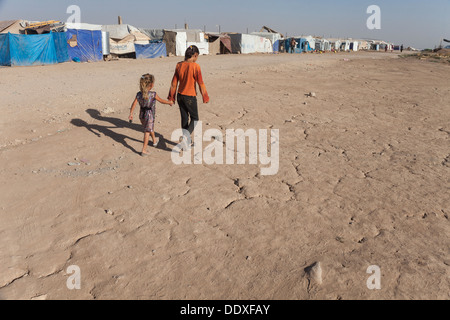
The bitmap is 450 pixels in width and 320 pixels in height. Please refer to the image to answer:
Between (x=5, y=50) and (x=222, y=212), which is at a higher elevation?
(x=5, y=50)

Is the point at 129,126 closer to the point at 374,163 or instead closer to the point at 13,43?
the point at 374,163

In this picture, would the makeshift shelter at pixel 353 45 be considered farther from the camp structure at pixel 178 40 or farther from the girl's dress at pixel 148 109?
the girl's dress at pixel 148 109

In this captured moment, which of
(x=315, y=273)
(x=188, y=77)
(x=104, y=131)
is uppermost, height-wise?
(x=188, y=77)

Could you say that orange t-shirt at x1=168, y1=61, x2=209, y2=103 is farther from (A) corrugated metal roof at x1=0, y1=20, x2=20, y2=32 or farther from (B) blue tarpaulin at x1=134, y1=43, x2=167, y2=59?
(A) corrugated metal roof at x1=0, y1=20, x2=20, y2=32

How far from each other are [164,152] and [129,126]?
3.92 ft

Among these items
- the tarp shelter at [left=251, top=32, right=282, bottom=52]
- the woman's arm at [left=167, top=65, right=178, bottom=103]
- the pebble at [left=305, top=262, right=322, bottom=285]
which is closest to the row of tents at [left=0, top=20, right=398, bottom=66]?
the tarp shelter at [left=251, top=32, right=282, bottom=52]

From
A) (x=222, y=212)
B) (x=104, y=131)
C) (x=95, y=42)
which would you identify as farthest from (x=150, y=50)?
(x=222, y=212)

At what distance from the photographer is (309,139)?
453 cm

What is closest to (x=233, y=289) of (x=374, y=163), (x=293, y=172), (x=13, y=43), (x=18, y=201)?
(x=293, y=172)

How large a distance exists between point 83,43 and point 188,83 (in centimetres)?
1557

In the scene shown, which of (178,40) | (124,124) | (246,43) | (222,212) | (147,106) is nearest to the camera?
(222,212)

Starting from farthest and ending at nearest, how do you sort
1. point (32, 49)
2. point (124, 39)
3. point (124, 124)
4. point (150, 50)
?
point (150, 50) → point (124, 39) → point (32, 49) → point (124, 124)

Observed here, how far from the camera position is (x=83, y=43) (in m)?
16.7

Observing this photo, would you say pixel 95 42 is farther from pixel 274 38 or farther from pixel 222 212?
pixel 274 38
